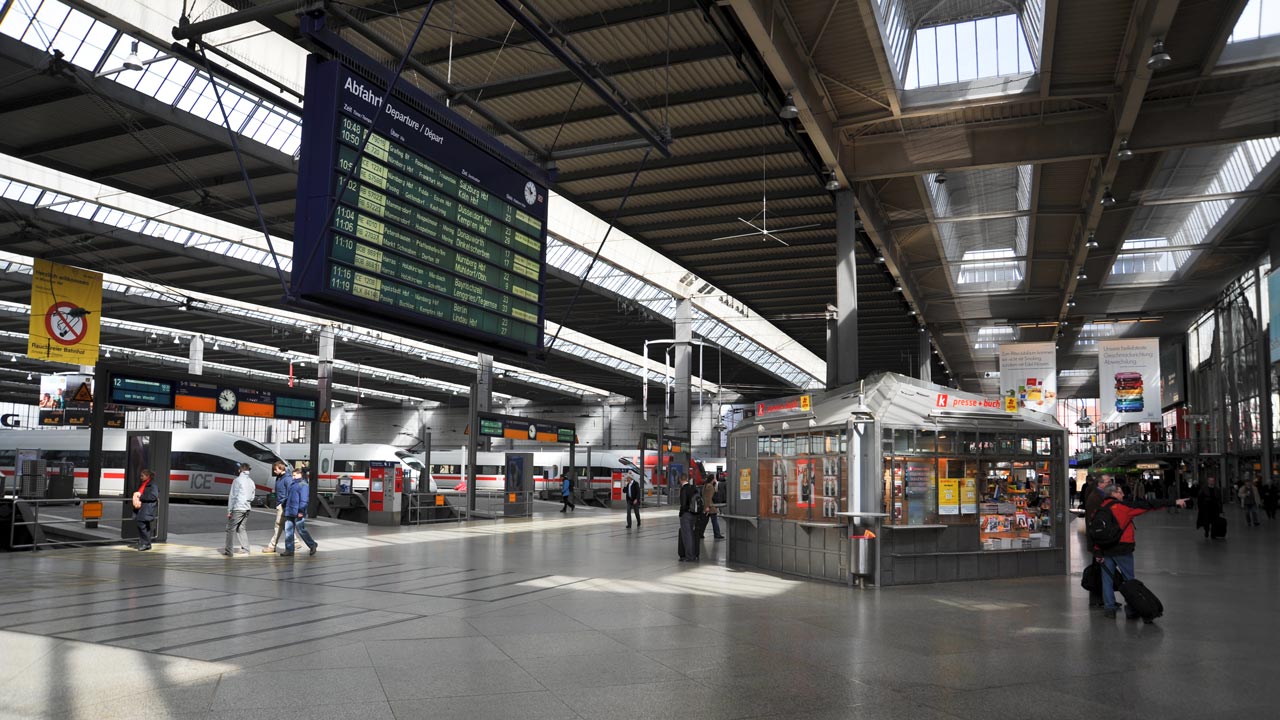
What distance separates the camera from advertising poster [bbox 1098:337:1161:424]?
3506 cm

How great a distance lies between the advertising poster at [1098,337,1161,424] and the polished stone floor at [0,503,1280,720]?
2112 centimetres

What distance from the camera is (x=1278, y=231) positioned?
110 feet

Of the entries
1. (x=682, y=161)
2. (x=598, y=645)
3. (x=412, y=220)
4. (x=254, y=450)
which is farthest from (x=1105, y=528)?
(x=254, y=450)

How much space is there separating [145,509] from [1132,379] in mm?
33031

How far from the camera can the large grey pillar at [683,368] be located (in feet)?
142

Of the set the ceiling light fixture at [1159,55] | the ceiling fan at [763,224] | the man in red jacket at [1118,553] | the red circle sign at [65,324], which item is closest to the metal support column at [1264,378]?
the ceiling fan at [763,224]

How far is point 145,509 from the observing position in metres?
18.1

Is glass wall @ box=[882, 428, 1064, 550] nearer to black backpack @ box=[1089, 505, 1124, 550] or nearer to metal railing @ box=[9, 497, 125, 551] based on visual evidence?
black backpack @ box=[1089, 505, 1124, 550]

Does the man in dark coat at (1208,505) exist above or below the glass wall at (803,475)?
below

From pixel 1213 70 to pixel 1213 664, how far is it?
1406 cm

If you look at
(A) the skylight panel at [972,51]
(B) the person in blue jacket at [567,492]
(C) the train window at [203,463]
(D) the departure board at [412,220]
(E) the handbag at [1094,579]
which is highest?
(A) the skylight panel at [972,51]

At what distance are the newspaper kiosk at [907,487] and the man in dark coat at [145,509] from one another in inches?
457

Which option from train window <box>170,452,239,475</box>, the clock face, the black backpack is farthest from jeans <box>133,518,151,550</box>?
train window <box>170,452,239,475</box>

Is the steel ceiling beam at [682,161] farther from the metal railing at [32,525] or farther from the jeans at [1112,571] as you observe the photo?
the jeans at [1112,571]
